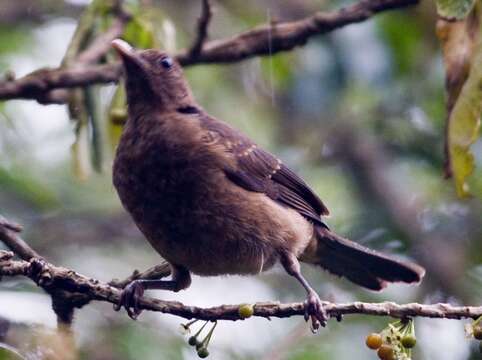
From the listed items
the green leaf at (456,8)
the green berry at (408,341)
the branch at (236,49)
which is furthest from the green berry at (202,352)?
the branch at (236,49)

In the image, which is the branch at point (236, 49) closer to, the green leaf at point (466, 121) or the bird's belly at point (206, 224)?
the bird's belly at point (206, 224)

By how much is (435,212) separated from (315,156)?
106cm

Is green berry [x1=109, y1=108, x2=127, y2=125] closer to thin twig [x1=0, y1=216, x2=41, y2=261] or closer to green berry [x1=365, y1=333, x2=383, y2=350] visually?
thin twig [x1=0, y1=216, x2=41, y2=261]

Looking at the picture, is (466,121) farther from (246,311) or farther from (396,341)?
(246,311)

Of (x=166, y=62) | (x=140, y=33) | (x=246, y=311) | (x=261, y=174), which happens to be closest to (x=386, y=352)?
(x=246, y=311)

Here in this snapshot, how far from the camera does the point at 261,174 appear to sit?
493 centimetres

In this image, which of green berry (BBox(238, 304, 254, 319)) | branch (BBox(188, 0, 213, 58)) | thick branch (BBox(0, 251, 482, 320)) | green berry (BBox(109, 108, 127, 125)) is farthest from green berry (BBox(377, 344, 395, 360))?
green berry (BBox(109, 108, 127, 125))

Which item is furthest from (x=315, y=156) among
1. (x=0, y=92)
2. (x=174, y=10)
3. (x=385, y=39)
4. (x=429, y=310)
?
(x=429, y=310)

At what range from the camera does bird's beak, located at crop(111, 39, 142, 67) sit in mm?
4738

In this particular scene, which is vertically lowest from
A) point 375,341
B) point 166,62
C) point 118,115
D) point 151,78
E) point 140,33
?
point 375,341

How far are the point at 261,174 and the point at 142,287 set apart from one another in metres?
1.07

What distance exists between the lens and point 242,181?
468cm

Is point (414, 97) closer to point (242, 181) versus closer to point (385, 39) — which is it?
point (385, 39)

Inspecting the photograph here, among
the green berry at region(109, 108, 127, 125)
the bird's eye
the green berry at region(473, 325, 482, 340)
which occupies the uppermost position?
the bird's eye
